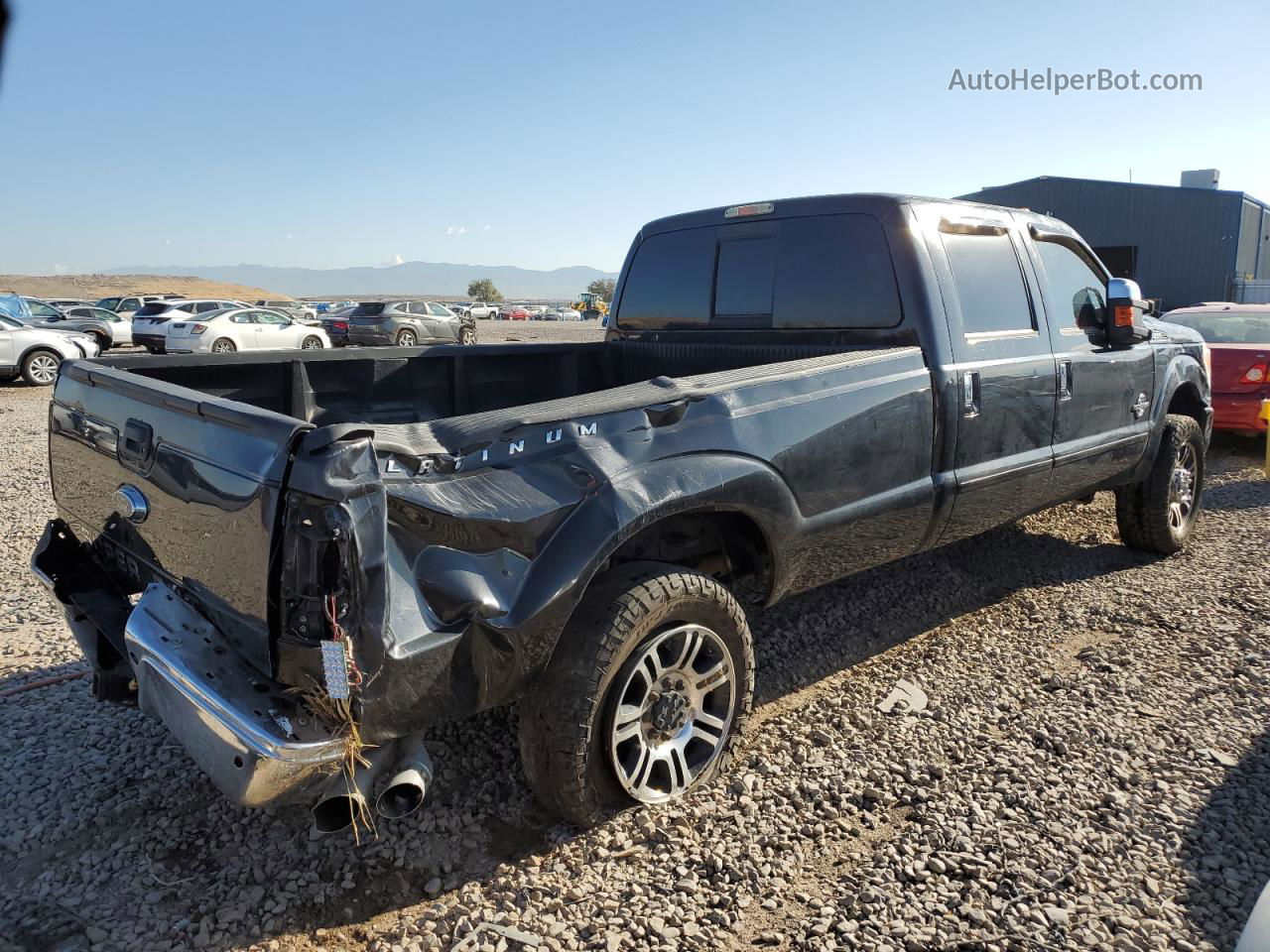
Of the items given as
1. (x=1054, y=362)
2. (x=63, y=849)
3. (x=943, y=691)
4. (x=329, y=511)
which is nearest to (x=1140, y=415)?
(x=1054, y=362)

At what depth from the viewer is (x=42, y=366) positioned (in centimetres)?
1638

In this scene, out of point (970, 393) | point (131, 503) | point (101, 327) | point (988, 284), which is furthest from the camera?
point (101, 327)

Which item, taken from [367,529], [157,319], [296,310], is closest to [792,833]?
[367,529]

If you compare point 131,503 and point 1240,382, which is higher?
point 1240,382

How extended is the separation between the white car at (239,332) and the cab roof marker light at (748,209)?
1786 centimetres

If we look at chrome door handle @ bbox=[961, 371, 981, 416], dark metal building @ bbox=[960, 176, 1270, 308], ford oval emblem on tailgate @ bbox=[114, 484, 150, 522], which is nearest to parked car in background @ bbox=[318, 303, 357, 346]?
dark metal building @ bbox=[960, 176, 1270, 308]

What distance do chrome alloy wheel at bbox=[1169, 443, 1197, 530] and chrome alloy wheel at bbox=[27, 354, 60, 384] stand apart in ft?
59.2

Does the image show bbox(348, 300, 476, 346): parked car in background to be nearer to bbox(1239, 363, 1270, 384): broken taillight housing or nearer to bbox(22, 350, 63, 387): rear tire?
bbox(22, 350, 63, 387): rear tire

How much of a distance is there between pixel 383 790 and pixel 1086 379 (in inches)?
158

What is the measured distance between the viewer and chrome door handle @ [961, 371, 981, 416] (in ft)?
12.3

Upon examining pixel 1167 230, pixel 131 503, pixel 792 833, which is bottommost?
pixel 792 833

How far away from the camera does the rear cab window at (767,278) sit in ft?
12.4

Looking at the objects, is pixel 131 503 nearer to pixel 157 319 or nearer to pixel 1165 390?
pixel 1165 390

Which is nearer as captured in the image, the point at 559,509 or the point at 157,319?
the point at 559,509
